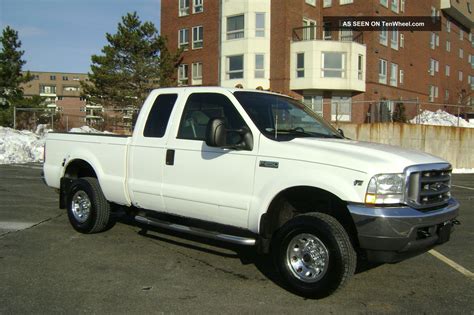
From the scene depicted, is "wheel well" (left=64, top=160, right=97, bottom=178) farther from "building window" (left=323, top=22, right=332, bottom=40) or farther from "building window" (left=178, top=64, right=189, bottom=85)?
"building window" (left=178, top=64, right=189, bottom=85)

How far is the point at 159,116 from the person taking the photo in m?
6.39

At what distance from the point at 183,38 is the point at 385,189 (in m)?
36.9

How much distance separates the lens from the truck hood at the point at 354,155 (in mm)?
4496

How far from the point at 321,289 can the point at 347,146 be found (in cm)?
140

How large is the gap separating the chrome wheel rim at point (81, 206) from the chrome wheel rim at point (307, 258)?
3424mm

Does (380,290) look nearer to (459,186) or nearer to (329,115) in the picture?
(459,186)

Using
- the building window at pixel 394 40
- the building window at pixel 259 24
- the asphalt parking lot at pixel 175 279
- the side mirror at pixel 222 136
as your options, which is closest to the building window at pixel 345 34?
the building window at pixel 394 40

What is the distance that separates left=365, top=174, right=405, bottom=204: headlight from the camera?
4.43 metres

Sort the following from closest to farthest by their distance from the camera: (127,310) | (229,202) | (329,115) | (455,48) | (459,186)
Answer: (127,310) < (229,202) < (459,186) < (329,115) < (455,48)

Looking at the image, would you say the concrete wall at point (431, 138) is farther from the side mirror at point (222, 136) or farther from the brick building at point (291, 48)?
the side mirror at point (222, 136)

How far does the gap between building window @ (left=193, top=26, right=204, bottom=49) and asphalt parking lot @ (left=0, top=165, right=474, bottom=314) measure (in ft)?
105

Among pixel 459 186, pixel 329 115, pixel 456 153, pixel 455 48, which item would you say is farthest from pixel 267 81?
pixel 455 48

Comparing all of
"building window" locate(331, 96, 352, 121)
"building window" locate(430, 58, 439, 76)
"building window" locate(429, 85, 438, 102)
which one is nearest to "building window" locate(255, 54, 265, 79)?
"building window" locate(331, 96, 352, 121)

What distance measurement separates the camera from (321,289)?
4.66 m
